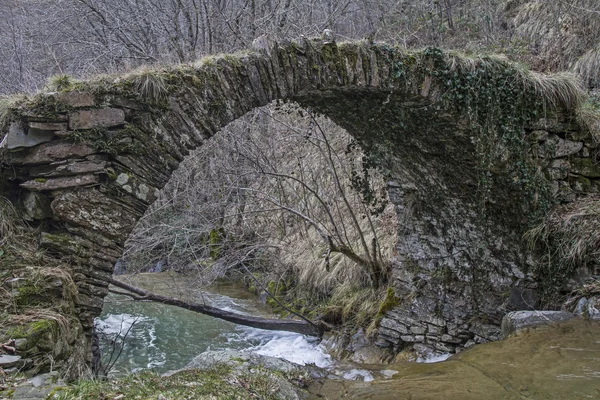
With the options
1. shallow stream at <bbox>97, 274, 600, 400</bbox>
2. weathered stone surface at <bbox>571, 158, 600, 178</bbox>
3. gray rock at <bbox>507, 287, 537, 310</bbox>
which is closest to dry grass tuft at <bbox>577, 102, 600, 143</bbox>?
weathered stone surface at <bbox>571, 158, 600, 178</bbox>

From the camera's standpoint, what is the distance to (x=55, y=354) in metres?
3.11

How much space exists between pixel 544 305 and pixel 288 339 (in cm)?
390

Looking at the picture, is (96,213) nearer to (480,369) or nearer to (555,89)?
(480,369)

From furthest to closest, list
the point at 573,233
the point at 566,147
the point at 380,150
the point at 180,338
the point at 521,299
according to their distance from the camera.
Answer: the point at 180,338 → the point at 380,150 → the point at 521,299 → the point at 566,147 → the point at 573,233

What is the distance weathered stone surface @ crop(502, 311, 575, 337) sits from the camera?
4676 mm

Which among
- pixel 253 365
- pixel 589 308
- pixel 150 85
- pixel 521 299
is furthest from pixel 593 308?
pixel 150 85

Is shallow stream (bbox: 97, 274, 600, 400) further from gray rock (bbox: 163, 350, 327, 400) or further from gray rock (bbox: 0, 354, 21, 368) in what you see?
gray rock (bbox: 0, 354, 21, 368)

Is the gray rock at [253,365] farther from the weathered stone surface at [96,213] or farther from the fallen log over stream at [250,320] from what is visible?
the fallen log over stream at [250,320]

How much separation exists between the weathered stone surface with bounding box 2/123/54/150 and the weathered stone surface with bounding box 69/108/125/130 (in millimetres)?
219

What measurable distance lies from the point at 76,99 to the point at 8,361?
187 cm

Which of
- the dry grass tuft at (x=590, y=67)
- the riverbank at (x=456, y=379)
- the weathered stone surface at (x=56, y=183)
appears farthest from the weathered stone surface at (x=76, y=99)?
the dry grass tuft at (x=590, y=67)

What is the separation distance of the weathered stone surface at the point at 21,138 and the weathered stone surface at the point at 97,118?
22cm

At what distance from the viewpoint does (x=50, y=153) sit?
11.9 ft

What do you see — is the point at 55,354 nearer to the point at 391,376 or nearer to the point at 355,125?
the point at 391,376
